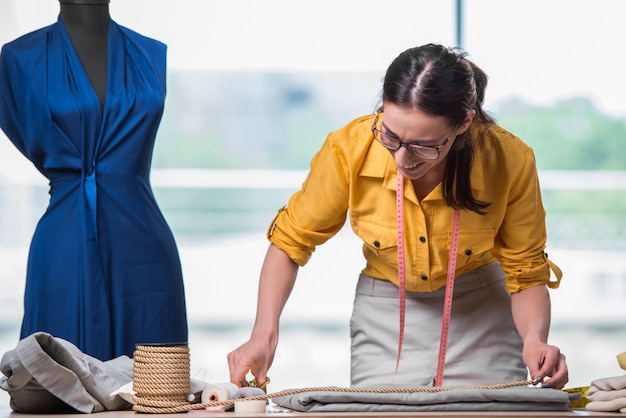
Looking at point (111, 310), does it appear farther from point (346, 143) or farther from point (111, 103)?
point (346, 143)

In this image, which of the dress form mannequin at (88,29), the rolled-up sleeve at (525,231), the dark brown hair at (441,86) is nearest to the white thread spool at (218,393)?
the dark brown hair at (441,86)

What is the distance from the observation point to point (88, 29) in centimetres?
247

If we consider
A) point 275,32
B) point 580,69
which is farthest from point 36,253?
point 580,69

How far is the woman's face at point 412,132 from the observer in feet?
5.78

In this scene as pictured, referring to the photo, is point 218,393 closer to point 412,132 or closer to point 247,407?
point 247,407

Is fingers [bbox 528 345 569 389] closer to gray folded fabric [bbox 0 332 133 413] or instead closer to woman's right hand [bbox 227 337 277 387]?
woman's right hand [bbox 227 337 277 387]

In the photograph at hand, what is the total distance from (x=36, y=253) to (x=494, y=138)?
109cm

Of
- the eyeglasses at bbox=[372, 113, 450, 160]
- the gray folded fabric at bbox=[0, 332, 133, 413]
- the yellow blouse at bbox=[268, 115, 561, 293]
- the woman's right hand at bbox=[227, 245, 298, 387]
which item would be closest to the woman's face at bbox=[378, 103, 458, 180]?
the eyeglasses at bbox=[372, 113, 450, 160]

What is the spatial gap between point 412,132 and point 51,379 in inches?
29.1

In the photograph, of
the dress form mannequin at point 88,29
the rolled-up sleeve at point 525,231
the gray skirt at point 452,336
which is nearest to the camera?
the rolled-up sleeve at point 525,231

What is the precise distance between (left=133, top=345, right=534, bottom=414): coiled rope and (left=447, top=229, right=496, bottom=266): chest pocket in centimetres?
51

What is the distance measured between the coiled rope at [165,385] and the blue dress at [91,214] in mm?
731

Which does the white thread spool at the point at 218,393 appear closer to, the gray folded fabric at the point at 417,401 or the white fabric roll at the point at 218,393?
the white fabric roll at the point at 218,393

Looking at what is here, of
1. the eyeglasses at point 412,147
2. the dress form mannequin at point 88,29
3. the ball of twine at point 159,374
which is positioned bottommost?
the ball of twine at point 159,374
